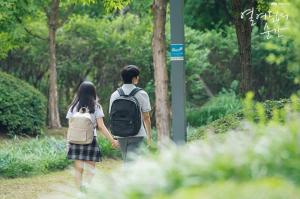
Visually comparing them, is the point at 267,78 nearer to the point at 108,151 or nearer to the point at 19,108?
the point at 19,108

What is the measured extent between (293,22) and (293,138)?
722 millimetres

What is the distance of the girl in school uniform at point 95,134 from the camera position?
35.6 feet

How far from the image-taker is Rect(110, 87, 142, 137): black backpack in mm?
10539

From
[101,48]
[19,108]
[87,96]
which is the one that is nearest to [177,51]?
[87,96]

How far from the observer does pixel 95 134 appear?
36.5 ft

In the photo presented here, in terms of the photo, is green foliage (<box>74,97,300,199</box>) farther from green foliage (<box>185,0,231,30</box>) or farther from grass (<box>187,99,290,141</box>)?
green foliage (<box>185,0,231,30</box>)

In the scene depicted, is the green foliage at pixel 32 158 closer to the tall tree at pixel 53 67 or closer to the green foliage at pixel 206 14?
the tall tree at pixel 53 67

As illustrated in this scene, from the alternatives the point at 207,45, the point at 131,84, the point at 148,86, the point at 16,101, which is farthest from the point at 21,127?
the point at 131,84

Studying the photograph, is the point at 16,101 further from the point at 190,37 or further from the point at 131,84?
the point at 131,84

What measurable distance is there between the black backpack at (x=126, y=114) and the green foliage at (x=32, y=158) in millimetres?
4415

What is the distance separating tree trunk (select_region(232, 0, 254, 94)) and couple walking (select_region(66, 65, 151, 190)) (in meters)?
6.33

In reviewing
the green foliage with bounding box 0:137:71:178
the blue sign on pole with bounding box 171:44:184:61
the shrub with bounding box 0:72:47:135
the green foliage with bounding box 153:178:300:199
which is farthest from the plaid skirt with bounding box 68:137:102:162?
the shrub with bounding box 0:72:47:135

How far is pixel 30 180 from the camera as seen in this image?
46.5 feet

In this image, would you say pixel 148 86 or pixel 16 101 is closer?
pixel 16 101
